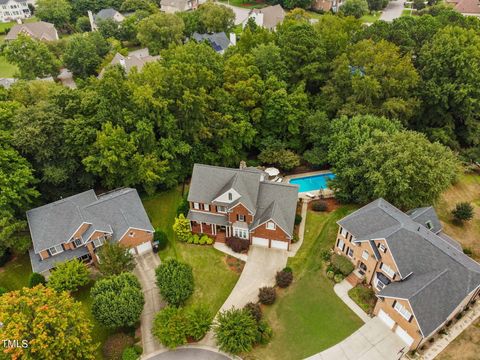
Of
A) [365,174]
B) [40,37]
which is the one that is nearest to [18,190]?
[365,174]

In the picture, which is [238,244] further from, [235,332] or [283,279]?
[235,332]

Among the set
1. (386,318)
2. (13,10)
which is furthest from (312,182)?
(13,10)

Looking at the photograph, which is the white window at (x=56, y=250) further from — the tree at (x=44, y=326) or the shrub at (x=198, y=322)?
the shrub at (x=198, y=322)

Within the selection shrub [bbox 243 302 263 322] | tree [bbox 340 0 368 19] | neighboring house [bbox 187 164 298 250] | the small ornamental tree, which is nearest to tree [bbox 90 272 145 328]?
the small ornamental tree

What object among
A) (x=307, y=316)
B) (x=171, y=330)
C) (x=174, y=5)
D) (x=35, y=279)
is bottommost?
(x=307, y=316)

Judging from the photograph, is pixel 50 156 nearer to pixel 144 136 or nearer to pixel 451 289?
pixel 144 136
